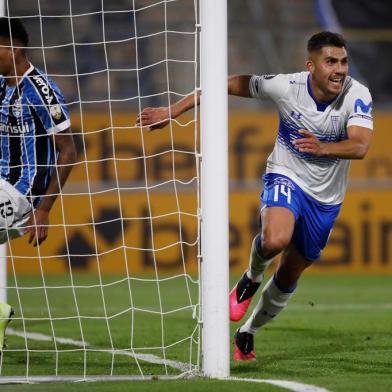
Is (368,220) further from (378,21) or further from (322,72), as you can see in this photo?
(322,72)

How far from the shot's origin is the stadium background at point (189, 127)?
15.6 metres

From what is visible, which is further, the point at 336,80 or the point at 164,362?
the point at 336,80

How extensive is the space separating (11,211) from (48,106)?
72 cm

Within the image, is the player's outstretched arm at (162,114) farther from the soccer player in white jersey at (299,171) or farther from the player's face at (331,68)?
the player's face at (331,68)

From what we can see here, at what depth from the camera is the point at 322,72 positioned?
6488 millimetres

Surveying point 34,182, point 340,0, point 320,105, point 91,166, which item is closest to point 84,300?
point 91,166

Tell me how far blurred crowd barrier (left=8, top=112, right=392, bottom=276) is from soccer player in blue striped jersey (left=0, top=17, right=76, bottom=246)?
8213 mm

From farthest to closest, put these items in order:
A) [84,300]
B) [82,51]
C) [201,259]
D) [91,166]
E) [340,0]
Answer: [340,0] → [82,51] → [91,166] → [84,300] → [201,259]

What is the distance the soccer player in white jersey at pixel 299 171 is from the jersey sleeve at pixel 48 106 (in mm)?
1093

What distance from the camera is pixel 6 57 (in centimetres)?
670

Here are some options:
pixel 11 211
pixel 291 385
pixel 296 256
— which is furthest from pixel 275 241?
pixel 11 211

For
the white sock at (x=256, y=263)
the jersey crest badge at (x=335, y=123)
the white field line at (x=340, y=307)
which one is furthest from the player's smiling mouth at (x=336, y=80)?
the white field line at (x=340, y=307)

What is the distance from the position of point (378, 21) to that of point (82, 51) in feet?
18.7

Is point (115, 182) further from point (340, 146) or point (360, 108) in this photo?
point (340, 146)
